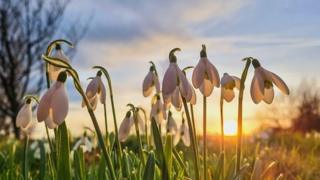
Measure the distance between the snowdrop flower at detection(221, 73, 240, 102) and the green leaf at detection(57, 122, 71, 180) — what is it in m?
0.73

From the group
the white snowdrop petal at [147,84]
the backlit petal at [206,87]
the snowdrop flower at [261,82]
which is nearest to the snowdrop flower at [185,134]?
the white snowdrop petal at [147,84]

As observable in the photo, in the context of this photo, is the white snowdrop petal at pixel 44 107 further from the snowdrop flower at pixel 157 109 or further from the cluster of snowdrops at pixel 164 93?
the snowdrop flower at pixel 157 109

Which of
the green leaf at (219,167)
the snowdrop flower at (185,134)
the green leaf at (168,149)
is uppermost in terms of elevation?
the snowdrop flower at (185,134)

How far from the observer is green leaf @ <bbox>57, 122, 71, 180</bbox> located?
2376 millimetres

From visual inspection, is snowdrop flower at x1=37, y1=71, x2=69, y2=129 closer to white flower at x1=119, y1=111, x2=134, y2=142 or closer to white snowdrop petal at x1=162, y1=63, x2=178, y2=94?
white snowdrop petal at x1=162, y1=63, x2=178, y2=94

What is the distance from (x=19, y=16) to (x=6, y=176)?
59.9 ft

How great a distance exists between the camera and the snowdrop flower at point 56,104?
1.91 m

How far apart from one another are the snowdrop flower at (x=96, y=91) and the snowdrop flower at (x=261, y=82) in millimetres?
809

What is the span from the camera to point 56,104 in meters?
1.92

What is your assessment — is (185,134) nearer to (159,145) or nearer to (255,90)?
(159,145)

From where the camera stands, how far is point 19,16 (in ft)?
68.5

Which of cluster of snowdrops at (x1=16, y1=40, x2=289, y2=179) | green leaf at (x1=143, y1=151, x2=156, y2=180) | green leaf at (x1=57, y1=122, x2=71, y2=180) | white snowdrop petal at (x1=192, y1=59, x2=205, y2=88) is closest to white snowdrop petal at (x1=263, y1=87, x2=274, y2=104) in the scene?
cluster of snowdrops at (x1=16, y1=40, x2=289, y2=179)

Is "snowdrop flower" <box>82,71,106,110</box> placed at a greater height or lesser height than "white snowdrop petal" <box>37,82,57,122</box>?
greater

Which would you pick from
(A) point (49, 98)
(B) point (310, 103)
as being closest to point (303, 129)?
(B) point (310, 103)
